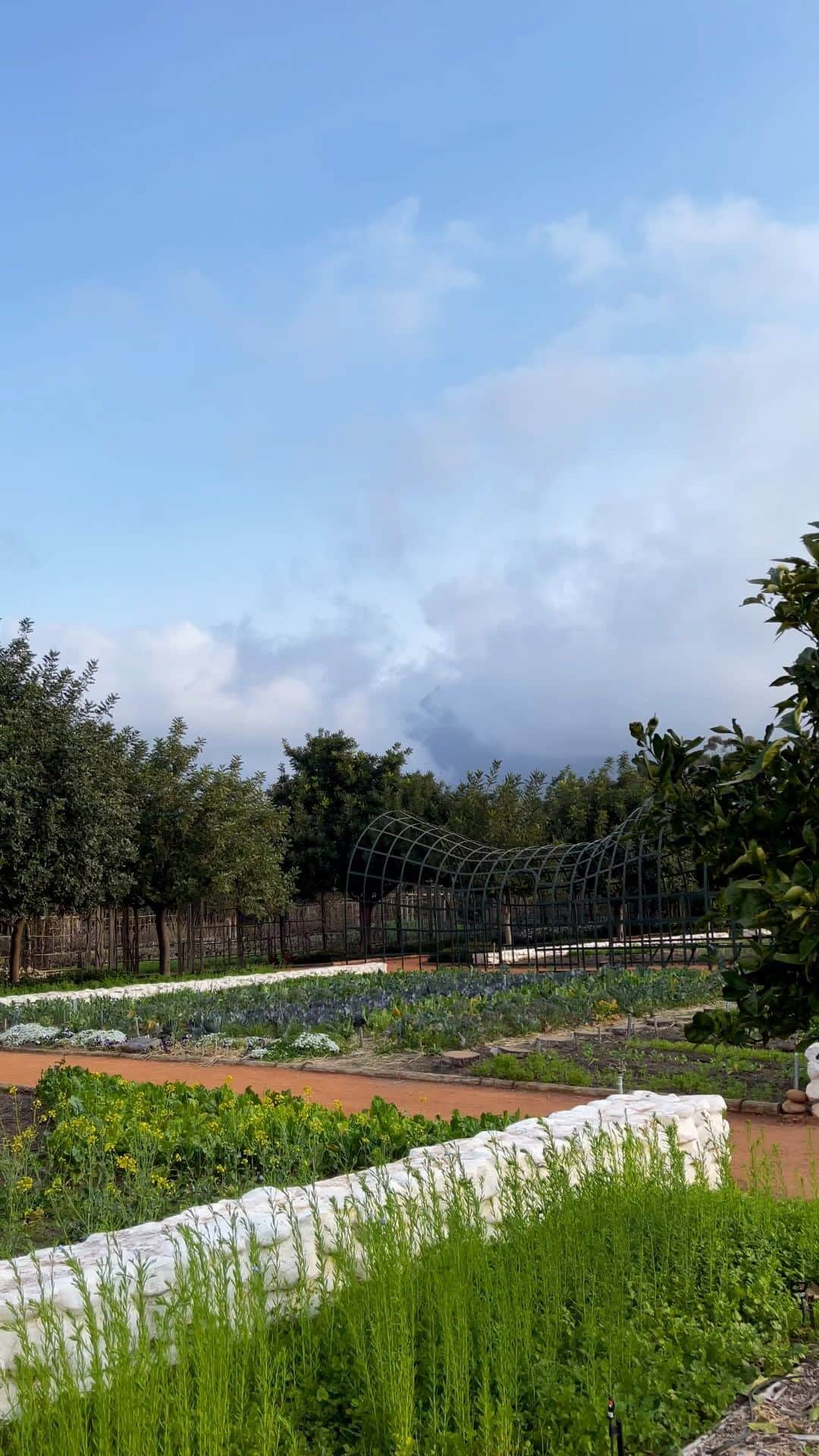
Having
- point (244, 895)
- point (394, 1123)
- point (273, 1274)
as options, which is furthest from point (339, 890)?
point (273, 1274)

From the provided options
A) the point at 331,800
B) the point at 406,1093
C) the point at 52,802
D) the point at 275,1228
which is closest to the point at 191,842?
the point at 52,802

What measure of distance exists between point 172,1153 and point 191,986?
1359 cm

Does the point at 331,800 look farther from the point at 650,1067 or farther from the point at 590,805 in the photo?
the point at 650,1067

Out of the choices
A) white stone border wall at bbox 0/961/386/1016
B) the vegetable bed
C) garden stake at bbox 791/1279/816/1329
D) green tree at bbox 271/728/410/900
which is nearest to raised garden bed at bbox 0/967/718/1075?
white stone border wall at bbox 0/961/386/1016

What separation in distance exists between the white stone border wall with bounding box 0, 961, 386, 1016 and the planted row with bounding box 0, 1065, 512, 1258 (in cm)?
974

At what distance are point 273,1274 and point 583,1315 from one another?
1139mm

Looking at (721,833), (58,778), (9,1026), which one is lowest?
(9,1026)

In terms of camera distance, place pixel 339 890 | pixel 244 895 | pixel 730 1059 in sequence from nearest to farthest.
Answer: pixel 730 1059 < pixel 244 895 < pixel 339 890

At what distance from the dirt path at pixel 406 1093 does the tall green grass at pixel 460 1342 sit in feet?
5.64

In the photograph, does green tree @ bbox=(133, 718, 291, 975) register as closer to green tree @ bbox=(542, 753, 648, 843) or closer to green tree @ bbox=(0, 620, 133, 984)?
green tree @ bbox=(0, 620, 133, 984)

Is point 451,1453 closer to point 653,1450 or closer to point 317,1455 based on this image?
point 317,1455

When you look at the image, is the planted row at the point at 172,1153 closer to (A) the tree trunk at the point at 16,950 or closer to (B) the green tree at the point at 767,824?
(B) the green tree at the point at 767,824

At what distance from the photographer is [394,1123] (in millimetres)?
6805

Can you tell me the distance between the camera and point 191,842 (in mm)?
25203
